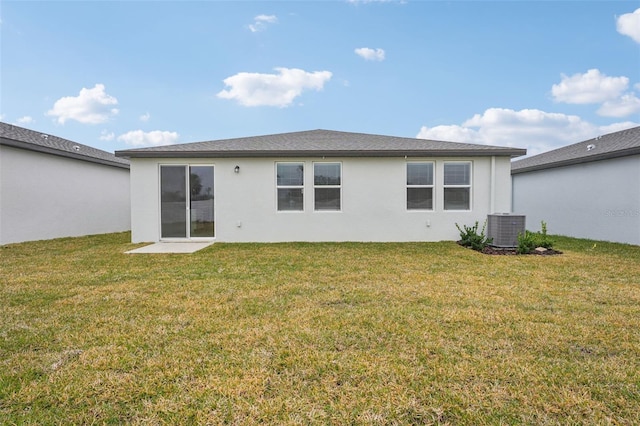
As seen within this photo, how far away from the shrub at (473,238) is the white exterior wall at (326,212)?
0.28 m

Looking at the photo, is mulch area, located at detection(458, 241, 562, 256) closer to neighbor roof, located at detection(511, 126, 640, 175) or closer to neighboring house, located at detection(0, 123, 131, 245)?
neighbor roof, located at detection(511, 126, 640, 175)

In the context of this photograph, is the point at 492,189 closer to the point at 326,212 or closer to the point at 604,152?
the point at 604,152

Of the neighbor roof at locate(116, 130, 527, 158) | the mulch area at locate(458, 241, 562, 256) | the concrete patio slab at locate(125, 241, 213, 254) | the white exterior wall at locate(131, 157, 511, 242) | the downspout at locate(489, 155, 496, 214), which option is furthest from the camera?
the white exterior wall at locate(131, 157, 511, 242)

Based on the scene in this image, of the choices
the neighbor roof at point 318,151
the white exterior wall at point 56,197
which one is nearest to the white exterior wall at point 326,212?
the neighbor roof at point 318,151

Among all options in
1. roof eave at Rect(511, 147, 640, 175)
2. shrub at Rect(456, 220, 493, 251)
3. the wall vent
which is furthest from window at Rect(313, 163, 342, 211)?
roof eave at Rect(511, 147, 640, 175)

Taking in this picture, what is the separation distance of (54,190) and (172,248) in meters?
6.01

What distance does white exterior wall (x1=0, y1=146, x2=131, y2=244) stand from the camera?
912cm

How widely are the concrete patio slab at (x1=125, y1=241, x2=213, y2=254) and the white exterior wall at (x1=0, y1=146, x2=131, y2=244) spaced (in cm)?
468

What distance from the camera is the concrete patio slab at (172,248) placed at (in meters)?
7.54

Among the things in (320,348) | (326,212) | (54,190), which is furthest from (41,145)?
(320,348)

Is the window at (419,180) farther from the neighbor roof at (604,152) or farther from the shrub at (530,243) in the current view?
the neighbor roof at (604,152)

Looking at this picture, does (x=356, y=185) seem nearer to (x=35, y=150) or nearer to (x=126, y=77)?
(x=35, y=150)

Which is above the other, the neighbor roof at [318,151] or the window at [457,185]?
the neighbor roof at [318,151]

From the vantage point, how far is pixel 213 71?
44.9ft
